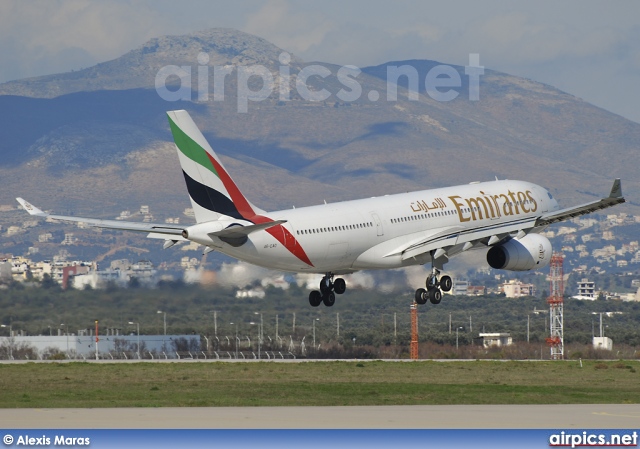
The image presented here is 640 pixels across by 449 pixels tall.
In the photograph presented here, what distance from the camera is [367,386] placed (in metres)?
68.0

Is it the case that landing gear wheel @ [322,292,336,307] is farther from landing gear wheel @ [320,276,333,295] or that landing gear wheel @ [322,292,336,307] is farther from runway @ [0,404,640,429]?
runway @ [0,404,640,429]

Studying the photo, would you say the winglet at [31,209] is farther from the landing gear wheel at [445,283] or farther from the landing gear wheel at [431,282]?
the landing gear wheel at [445,283]

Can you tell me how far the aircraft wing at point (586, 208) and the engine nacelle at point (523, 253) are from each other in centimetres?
123

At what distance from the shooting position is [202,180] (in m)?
61.9

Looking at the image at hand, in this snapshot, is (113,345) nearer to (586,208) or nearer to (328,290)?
(328,290)

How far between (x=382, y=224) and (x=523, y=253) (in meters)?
9.50

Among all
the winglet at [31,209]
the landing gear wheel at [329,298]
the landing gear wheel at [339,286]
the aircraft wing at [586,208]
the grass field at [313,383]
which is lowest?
the grass field at [313,383]

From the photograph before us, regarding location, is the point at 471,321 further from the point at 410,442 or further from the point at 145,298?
the point at 410,442

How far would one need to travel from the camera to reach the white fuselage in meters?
63.5

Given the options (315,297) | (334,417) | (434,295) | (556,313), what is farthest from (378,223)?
(556,313)

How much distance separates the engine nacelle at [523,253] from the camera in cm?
7369

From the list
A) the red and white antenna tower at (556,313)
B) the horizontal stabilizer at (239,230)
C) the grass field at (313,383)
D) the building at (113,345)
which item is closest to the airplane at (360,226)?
the horizontal stabilizer at (239,230)

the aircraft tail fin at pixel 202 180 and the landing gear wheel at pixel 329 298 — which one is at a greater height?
the aircraft tail fin at pixel 202 180

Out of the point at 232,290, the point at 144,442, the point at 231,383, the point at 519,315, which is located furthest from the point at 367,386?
the point at 519,315
